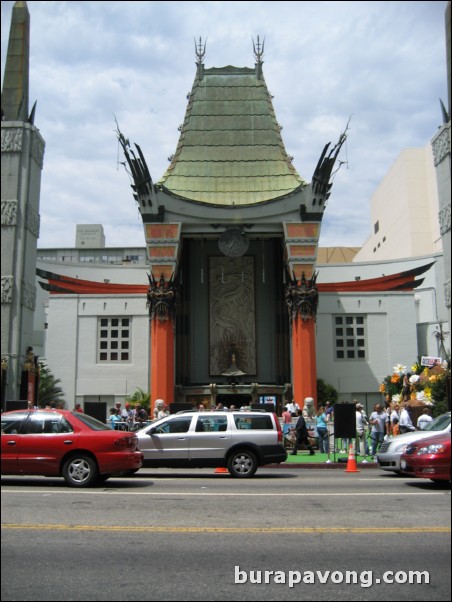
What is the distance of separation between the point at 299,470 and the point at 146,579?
1223 cm

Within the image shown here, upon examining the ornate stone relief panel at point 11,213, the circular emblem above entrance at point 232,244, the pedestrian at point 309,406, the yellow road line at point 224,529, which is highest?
the circular emblem above entrance at point 232,244

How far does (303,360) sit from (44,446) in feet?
85.1

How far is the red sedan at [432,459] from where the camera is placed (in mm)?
11367

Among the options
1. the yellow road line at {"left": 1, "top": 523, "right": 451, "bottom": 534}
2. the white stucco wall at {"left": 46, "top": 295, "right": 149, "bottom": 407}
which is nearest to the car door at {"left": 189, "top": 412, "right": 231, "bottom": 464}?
the yellow road line at {"left": 1, "top": 523, "right": 451, "bottom": 534}

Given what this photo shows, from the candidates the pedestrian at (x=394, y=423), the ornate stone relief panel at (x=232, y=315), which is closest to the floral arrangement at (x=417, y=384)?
the pedestrian at (x=394, y=423)

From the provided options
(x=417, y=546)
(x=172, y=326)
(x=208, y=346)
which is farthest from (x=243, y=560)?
(x=208, y=346)

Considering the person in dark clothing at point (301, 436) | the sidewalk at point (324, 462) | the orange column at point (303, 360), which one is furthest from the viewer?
the orange column at point (303, 360)

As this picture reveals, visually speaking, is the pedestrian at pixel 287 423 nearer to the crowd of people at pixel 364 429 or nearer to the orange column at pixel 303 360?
the crowd of people at pixel 364 429

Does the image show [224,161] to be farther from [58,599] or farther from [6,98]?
[58,599]

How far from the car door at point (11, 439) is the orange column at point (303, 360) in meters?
25.2

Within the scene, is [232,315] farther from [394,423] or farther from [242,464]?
[242,464]

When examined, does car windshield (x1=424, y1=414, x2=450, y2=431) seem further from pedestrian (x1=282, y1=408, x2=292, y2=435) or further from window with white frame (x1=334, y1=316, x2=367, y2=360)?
window with white frame (x1=334, y1=316, x2=367, y2=360)

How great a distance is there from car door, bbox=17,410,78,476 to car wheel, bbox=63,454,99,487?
0.19m

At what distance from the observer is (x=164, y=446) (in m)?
15.5
